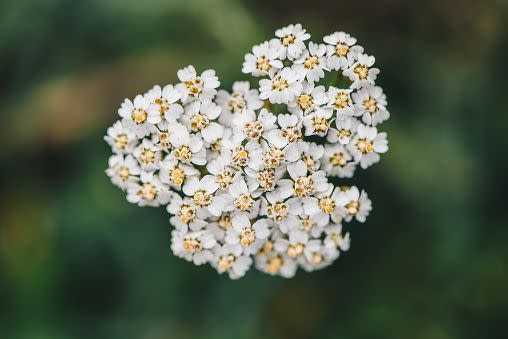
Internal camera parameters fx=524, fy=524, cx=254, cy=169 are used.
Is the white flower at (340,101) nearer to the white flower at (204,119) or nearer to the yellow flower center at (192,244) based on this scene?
the white flower at (204,119)

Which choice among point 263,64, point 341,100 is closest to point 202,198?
point 263,64

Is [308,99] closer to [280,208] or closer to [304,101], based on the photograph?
[304,101]

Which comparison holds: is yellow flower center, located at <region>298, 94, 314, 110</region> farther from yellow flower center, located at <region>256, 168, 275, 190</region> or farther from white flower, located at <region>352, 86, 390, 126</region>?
yellow flower center, located at <region>256, 168, 275, 190</region>

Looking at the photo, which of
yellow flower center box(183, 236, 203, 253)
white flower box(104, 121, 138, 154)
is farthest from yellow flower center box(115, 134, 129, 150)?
yellow flower center box(183, 236, 203, 253)
